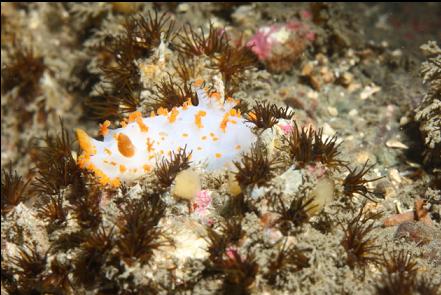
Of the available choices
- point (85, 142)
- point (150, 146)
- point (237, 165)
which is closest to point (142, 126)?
point (150, 146)

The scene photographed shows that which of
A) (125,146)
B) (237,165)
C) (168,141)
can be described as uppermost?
(168,141)

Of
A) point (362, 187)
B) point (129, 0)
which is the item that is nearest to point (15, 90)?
point (129, 0)

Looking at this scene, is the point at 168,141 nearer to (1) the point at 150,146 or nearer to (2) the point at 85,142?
(1) the point at 150,146

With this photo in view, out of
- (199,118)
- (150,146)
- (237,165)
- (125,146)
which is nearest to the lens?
(237,165)

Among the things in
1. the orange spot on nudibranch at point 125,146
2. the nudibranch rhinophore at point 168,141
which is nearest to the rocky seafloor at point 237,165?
the nudibranch rhinophore at point 168,141

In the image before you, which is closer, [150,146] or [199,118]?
[150,146]

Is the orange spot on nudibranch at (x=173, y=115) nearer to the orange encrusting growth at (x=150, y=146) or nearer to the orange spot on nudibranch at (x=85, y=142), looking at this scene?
the orange encrusting growth at (x=150, y=146)

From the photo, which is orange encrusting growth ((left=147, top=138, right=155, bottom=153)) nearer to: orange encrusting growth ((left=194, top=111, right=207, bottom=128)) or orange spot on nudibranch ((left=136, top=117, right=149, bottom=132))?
orange spot on nudibranch ((left=136, top=117, right=149, bottom=132))
